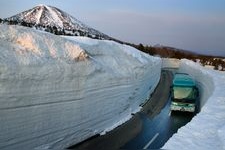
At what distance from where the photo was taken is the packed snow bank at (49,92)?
1340cm

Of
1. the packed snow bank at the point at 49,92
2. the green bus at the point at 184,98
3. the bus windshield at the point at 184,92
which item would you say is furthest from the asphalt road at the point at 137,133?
the bus windshield at the point at 184,92

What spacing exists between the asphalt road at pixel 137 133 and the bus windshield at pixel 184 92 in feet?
4.37

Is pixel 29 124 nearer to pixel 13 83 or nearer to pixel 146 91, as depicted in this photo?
pixel 13 83

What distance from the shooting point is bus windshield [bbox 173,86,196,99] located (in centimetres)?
2448

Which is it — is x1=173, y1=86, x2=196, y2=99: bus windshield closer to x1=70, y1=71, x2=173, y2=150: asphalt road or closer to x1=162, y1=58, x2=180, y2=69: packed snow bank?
x1=70, y1=71, x2=173, y2=150: asphalt road

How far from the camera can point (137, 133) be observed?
752 inches

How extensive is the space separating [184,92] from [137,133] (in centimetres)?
664

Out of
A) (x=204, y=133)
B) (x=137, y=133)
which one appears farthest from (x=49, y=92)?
(x=204, y=133)

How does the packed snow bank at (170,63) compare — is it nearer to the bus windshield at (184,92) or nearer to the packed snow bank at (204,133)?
the bus windshield at (184,92)

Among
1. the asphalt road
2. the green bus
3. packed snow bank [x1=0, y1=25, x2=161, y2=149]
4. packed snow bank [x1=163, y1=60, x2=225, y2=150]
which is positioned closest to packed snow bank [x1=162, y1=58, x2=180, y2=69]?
the asphalt road

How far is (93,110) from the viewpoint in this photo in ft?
60.8

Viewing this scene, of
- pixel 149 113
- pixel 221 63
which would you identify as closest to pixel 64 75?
pixel 149 113

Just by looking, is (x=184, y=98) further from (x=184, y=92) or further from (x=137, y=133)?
(x=137, y=133)

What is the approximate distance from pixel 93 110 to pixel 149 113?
6929 millimetres
